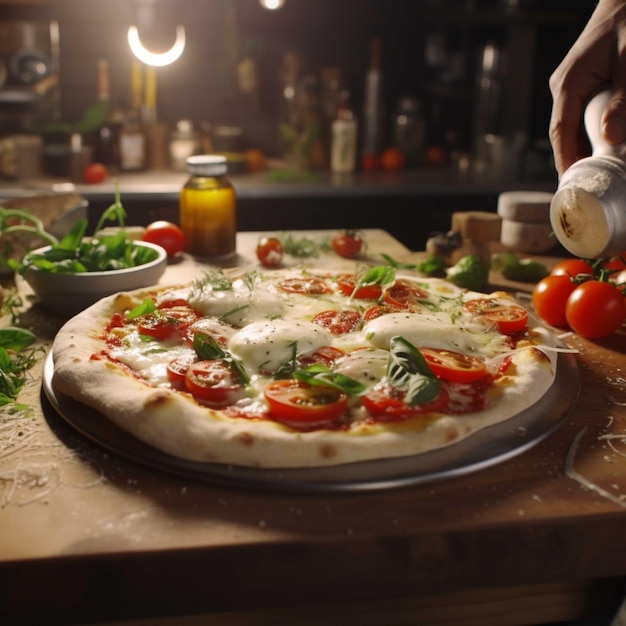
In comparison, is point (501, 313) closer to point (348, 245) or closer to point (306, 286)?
point (306, 286)

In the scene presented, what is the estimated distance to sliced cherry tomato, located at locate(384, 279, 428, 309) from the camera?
1.95 metres

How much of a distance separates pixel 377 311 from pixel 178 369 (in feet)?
1.80

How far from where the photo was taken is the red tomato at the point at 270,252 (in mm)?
2635

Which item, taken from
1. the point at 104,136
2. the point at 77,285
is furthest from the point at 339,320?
the point at 104,136

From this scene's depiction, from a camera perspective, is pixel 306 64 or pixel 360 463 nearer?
pixel 360 463

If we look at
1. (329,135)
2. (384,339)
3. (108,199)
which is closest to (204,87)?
(329,135)

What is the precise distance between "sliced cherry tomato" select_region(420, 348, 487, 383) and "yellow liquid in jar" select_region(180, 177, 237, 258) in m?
1.37

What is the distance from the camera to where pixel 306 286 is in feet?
6.93

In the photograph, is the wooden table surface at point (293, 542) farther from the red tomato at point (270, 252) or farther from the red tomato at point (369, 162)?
the red tomato at point (369, 162)

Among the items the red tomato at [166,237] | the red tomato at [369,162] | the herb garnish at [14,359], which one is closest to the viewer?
the herb garnish at [14,359]

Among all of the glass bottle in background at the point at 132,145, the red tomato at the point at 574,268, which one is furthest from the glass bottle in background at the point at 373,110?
the red tomato at the point at 574,268

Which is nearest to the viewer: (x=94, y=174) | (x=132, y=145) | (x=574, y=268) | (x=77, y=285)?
(x=77, y=285)

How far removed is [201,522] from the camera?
46.0 inches

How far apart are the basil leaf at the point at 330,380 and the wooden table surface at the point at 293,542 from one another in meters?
0.21
